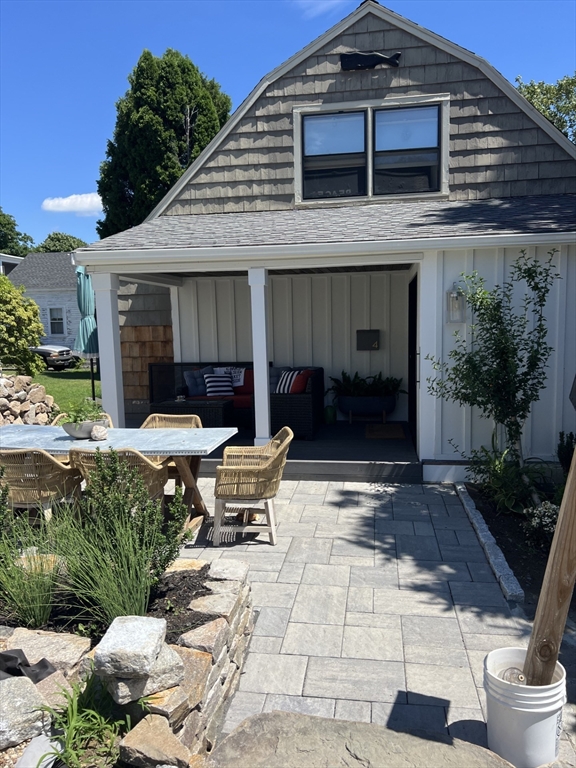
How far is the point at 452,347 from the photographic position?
Answer: 22.5 feet

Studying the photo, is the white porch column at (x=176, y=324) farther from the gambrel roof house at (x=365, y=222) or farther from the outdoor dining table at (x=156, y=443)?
the outdoor dining table at (x=156, y=443)

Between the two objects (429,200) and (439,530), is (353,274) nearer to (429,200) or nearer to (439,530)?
(429,200)

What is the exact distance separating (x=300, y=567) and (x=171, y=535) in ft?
5.33

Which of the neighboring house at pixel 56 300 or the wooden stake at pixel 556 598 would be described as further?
the neighboring house at pixel 56 300

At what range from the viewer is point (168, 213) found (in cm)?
948

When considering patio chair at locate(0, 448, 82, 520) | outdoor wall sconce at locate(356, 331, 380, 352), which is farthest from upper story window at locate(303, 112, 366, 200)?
patio chair at locate(0, 448, 82, 520)

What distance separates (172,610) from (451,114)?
7.76 m

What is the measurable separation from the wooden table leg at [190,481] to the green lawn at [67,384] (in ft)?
25.1

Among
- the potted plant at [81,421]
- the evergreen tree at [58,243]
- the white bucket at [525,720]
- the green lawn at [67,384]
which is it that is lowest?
the white bucket at [525,720]

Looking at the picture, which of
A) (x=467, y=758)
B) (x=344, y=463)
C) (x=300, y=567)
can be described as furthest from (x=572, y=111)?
(x=467, y=758)

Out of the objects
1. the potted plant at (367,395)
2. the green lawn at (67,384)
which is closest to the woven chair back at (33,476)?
the potted plant at (367,395)

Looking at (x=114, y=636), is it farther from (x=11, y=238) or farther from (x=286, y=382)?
(x=11, y=238)

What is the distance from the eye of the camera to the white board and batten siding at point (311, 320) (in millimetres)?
9711

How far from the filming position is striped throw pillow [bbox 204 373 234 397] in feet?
30.8
